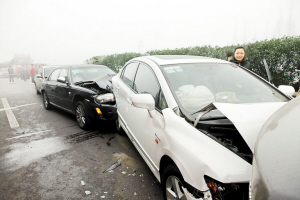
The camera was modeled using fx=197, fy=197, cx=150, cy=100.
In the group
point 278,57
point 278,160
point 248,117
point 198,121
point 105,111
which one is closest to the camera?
point 278,160

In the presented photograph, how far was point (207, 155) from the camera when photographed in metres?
1.47

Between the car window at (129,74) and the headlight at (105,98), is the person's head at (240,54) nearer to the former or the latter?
the car window at (129,74)

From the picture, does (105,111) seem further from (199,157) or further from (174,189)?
(199,157)

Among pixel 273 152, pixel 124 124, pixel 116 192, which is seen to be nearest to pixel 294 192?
pixel 273 152

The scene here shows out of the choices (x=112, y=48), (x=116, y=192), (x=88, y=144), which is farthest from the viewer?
(x=112, y=48)

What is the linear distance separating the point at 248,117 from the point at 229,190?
599 mm

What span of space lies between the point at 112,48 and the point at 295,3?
21.9 metres

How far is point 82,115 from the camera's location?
4480 millimetres

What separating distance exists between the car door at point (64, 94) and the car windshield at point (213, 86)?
3.26m

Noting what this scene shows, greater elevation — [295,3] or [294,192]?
[295,3]

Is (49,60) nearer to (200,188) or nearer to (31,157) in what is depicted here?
(31,157)

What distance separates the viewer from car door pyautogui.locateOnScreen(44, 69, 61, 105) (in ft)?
18.7

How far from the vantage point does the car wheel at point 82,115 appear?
4.35 meters

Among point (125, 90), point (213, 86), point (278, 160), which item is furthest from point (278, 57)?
point (278, 160)
